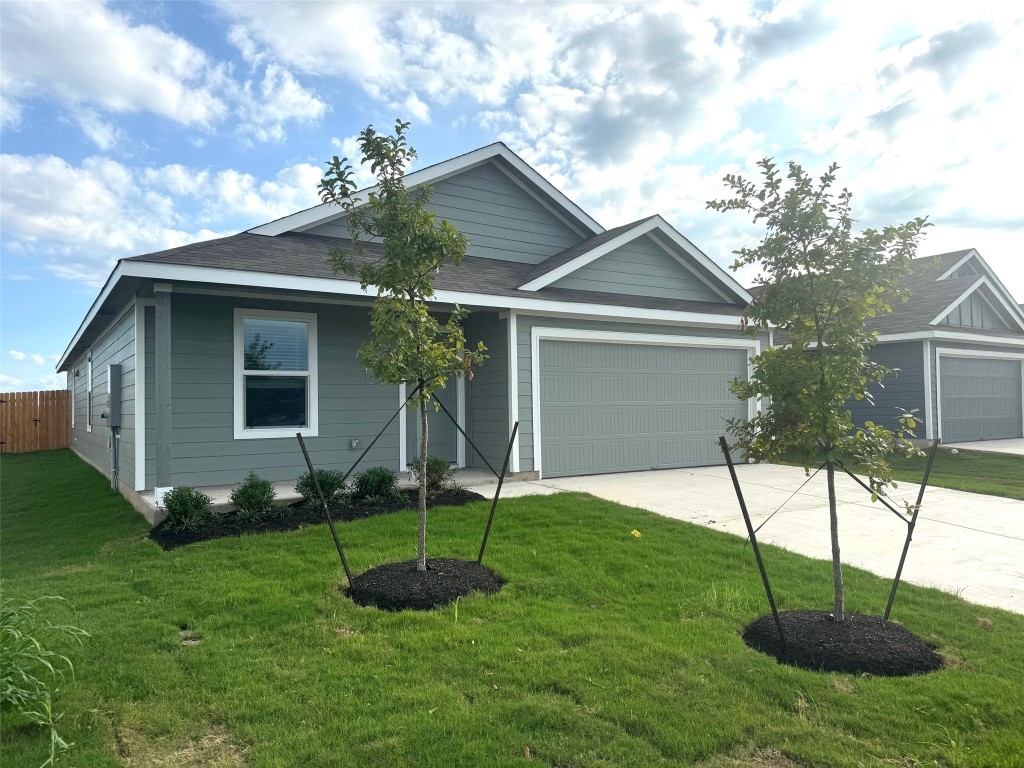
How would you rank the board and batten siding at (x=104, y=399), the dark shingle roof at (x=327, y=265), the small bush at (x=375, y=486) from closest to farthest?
the dark shingle roof at (x=327, y=265) < the small bush at (x=375, y=486) < the board and batten siding at (x=104, y=399)

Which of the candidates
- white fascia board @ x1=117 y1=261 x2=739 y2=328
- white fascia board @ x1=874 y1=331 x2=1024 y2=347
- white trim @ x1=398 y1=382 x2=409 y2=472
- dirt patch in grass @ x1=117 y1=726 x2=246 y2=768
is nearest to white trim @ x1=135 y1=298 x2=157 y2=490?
white fascia board @ x1=117 y1=261 x2=739 y2=328

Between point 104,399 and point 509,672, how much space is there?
11.5 m

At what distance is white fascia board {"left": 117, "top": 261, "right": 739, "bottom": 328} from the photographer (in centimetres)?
701

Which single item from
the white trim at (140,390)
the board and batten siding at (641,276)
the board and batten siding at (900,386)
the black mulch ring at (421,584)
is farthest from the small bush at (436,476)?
the board and batten siding at (900,386)

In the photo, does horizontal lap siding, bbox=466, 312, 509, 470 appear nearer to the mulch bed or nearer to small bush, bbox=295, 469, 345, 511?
the mulch bed

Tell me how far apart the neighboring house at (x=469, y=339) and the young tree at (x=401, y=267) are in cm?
314

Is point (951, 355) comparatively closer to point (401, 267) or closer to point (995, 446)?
point (995, 446)

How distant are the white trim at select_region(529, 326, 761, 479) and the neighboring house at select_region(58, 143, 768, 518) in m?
0.03

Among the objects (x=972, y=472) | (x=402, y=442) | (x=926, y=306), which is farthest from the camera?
(x=926, y=306)

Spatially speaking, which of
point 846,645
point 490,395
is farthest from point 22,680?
point 490,395

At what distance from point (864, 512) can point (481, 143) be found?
8567 millimetres

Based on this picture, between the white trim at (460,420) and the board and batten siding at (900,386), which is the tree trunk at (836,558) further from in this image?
the board and batten siding at (900,386)

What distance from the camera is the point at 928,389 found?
1503 cm

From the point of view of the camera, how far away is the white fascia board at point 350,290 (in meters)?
7.01
